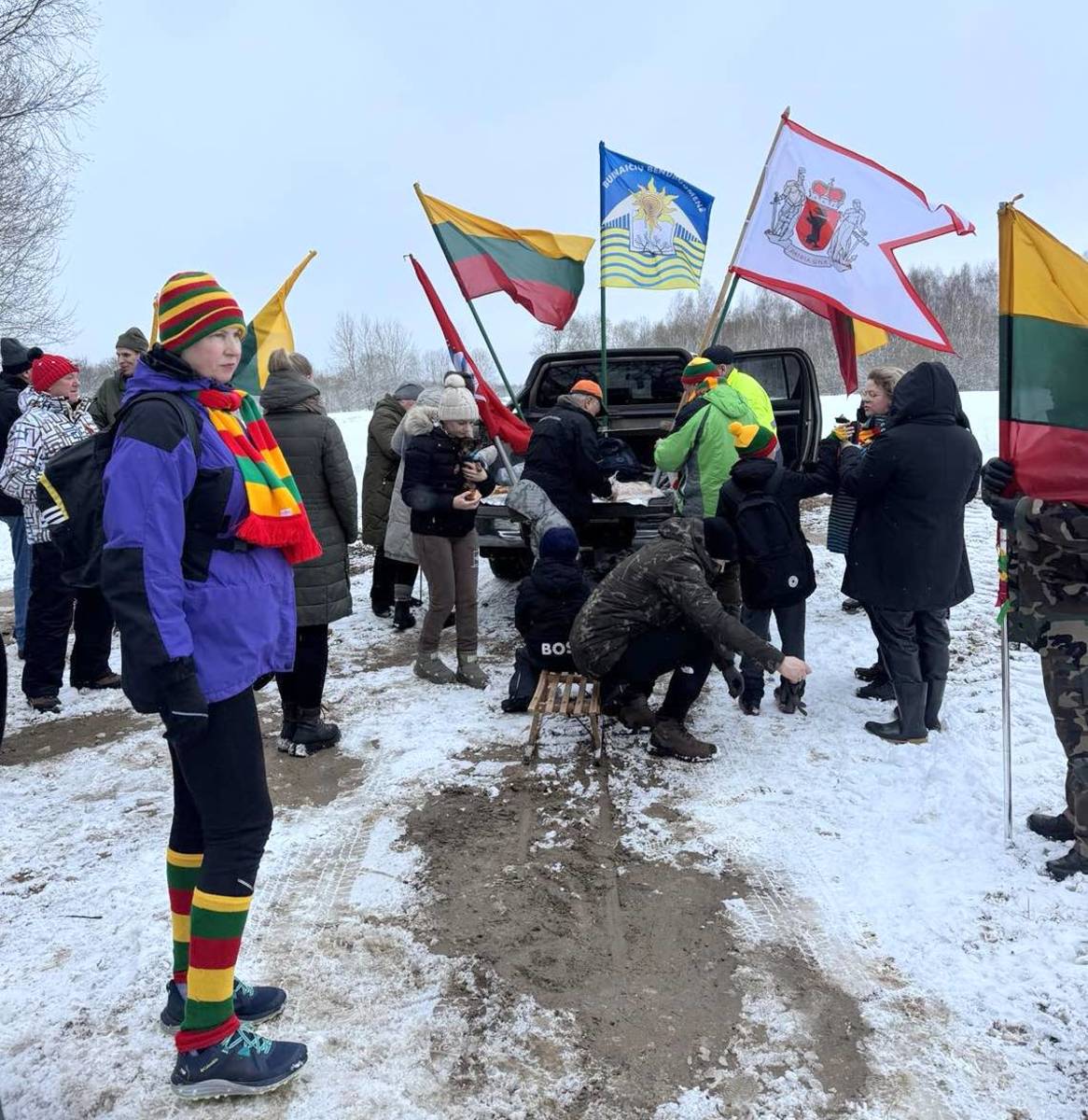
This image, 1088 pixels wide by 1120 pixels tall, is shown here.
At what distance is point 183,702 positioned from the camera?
1928 millimetres

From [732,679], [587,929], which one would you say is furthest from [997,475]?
[587,929]

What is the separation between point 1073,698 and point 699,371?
125 inches

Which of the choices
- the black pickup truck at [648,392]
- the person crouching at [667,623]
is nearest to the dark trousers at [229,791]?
the person crouching at [667,623]

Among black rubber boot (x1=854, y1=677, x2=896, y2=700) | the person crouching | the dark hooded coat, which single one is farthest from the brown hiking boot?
black rubber boot (x1=854, y1=677, x2=896, y2=700)

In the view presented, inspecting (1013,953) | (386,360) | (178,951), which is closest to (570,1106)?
(178,951)

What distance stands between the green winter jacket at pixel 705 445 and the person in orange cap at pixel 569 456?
50 centimetres

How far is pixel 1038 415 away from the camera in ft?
10.5

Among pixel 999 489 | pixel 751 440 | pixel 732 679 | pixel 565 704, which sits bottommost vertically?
pixel 565 704

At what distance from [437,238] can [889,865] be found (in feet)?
18.2

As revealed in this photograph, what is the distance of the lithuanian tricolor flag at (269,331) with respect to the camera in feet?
18.9

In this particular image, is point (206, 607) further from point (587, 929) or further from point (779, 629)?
point (779, 629)

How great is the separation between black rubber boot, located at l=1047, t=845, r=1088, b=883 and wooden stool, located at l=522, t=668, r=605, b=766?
2.00 metres

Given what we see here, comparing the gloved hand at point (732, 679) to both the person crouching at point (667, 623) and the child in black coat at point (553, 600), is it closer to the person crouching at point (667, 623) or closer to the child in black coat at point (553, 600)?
the person crouching at point (667, 623)

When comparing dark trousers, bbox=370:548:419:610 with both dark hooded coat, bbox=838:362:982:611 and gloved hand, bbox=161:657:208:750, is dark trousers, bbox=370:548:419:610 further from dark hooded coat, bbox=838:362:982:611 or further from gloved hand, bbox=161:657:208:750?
gloved hand, bbox=161:657:208:750
